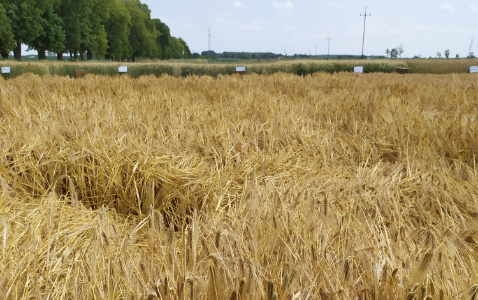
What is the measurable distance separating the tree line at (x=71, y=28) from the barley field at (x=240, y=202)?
84.0 feet

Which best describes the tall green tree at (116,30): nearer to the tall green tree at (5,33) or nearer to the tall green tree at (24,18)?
the tall green tree at (24,18)

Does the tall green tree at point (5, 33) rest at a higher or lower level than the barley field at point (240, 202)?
higher

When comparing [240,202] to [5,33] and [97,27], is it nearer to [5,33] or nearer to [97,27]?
[5,33]

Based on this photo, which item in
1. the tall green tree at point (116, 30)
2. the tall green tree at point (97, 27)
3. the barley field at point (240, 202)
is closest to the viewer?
the barley field at point (240, 202)

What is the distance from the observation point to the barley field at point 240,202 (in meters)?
0.74

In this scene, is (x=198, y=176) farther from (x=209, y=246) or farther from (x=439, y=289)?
(x=439, y=289)

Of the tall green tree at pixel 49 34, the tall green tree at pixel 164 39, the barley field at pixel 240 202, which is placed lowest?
the barley field at pixel 240 202

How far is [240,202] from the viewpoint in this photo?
3.85 ft

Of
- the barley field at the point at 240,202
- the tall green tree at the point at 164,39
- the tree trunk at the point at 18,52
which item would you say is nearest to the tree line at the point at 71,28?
the tree trunk at the point at 18,52

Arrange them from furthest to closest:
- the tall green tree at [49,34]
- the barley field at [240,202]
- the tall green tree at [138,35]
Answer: the tall green tree at [138,35], the tall green tree at [49,34], the barley field at [240,202]

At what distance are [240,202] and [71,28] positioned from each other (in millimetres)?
34787

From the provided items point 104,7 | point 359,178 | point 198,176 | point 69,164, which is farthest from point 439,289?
point 104,7

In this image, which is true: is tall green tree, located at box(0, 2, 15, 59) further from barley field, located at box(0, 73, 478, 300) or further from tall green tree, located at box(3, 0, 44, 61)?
barley field, located at box(0, 73, 478, 300)

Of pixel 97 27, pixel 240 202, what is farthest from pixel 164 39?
pixel 240 202
